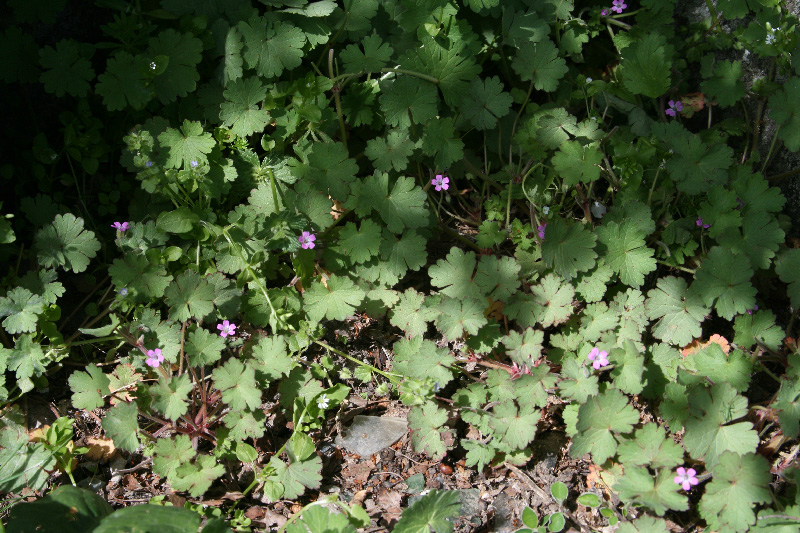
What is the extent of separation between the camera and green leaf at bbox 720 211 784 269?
2.72 meters

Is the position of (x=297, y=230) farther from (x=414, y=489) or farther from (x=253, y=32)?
(x=414, y=489)

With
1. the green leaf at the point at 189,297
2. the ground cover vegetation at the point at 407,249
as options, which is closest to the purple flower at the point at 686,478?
the ground cover vegetation at the point at 407,249

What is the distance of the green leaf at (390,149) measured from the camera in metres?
2.87

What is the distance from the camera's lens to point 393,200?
2.82 metres

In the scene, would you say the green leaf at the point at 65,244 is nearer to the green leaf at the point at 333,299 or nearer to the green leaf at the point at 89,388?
the green leaf at the point at 89,388

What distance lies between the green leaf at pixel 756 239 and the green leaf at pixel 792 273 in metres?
0.05

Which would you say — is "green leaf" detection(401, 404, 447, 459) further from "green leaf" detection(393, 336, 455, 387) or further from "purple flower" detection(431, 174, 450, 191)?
"purple flower" detection(431, 174, 450, 191)

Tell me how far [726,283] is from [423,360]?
127 centimetres

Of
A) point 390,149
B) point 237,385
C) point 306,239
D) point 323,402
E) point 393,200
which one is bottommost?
point 323,402

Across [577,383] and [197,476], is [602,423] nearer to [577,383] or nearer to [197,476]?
[577,383]

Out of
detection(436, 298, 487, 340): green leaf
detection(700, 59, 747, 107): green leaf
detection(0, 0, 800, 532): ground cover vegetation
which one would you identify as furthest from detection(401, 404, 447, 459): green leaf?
detection(700, 59, 747, 107): green leaf

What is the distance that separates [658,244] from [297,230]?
162 centimetres

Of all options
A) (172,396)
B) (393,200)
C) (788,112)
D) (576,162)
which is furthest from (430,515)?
(788,112)

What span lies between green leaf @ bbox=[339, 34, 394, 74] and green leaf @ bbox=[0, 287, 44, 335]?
63.9 inches
